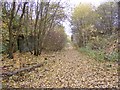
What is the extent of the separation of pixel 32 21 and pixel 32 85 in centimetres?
1236

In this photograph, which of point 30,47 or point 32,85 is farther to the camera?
point 30,47

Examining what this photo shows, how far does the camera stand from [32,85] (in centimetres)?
760

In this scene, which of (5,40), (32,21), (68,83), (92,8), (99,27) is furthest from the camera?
(92,8)

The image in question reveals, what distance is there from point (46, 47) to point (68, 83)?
17531 mm

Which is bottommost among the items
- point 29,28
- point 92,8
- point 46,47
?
point 46,47

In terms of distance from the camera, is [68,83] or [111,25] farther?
[111,25]

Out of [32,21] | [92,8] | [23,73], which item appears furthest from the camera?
[92,8]

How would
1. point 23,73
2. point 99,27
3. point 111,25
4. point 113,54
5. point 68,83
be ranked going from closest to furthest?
point 68,83
point 23,73
point 113,54
point 111,25
point 99,27

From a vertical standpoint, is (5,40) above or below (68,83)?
above

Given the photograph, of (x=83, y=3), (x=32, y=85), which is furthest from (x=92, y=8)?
(x=32, y=85)

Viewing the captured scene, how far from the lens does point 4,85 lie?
25.3 ft

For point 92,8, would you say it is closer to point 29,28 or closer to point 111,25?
point 111,25

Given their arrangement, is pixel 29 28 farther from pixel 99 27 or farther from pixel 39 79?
pixel 39 79

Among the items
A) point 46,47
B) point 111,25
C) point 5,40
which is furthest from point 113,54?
point 46,47
